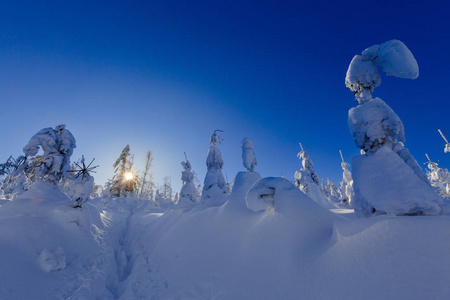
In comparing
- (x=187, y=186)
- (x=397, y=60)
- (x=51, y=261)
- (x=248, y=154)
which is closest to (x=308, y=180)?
(x=248, y=154)

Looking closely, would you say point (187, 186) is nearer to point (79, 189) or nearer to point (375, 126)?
point (79, 189)

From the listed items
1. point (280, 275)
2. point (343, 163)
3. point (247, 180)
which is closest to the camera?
point (280, 275)

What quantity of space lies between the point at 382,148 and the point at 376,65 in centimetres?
226

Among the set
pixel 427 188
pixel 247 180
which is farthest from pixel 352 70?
pixel 247 180

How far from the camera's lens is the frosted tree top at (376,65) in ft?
11.8

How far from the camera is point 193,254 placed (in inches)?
202

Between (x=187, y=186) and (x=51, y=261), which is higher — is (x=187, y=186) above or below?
above

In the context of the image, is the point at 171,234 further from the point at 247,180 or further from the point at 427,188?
the point at 427,188

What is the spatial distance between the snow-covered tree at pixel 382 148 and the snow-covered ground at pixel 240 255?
0.44 m

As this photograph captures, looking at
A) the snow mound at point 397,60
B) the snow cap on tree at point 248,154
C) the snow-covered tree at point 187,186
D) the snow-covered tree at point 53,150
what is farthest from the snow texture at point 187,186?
the snow mound at point 397,60

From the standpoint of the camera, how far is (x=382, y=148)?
3.30 metres

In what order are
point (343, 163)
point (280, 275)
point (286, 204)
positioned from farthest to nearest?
point (343, 163)
point (286, 204)
point (280, 275)

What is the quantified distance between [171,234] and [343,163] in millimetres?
30415

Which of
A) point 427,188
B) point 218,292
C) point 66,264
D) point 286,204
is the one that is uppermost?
point 427,188
